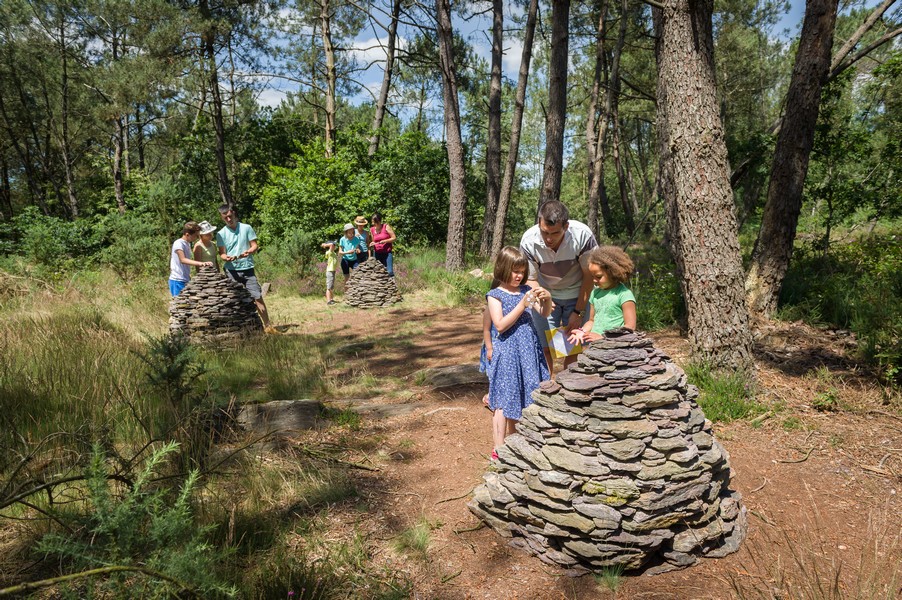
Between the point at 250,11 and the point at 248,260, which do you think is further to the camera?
the point at 250,11

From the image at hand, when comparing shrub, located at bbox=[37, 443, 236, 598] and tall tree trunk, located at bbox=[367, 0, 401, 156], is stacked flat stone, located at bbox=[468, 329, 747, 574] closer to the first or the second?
shrub, located at bbox=[37, 443, 236, 598]

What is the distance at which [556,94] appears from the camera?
1134 cm

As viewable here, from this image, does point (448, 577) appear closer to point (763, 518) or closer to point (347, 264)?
point (763, 518)

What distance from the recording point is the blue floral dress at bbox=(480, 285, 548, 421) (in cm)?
347

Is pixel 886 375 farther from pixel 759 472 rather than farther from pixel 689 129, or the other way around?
pixel 689 129

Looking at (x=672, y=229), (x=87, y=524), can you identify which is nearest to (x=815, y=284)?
(x=672, y=229)

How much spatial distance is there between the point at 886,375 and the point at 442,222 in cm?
1532

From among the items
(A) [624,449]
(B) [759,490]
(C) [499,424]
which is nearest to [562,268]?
(C) [499,424]

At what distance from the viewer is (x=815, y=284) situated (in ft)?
21.4

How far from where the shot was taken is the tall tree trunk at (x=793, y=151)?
19.1 ft

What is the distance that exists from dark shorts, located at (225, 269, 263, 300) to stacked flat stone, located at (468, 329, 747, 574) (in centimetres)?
592

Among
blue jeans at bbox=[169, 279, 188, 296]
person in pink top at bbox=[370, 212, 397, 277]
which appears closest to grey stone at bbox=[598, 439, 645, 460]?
blue jeans at bbox=[169, 279, 188, 296]

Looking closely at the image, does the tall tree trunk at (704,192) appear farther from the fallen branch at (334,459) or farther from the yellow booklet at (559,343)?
the fallen branch at (334,459)

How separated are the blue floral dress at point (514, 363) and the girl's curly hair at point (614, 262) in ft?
2.13
